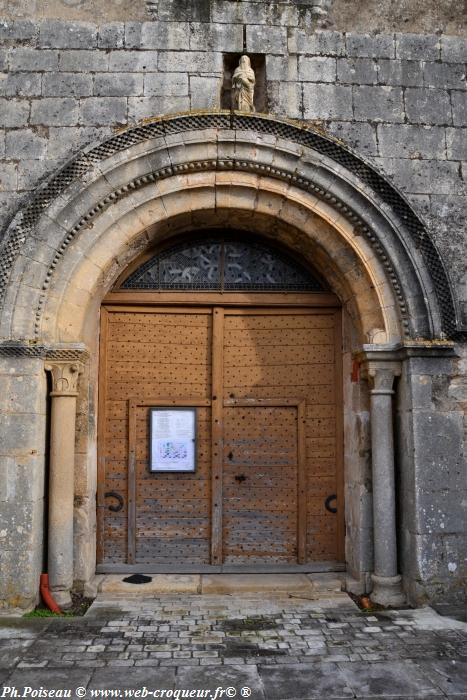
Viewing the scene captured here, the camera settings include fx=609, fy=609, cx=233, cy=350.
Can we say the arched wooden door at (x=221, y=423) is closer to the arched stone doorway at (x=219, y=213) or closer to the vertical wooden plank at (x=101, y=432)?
the vertical wooden plank at (x=101, y=432)

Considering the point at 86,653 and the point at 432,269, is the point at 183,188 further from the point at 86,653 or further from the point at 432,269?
the point at 86,653

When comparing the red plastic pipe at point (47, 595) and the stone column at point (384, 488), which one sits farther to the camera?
the stone column at point (384, 488)

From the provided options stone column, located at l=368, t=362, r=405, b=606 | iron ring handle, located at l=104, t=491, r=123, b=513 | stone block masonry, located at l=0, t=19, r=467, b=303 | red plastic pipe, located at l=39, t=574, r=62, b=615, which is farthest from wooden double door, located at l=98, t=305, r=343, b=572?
stone block masonry, located at l=0, t=19, r=467, b=303

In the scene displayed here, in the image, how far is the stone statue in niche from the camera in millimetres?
5090

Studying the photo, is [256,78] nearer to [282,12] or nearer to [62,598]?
[282,12]

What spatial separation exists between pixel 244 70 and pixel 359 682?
4589mm

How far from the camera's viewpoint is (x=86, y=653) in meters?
3.84

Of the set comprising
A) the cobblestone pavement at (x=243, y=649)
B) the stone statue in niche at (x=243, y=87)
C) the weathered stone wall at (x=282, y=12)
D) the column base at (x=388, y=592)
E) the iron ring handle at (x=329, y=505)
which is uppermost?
the weathered stone wall at (x=282, y=12)

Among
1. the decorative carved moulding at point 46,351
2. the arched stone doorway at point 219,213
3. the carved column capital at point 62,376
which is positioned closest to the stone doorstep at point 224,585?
the arched stone doorway at point 219,213

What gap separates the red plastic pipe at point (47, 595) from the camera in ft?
15.0

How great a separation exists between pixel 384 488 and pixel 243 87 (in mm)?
3514

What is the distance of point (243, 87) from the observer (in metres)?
5.10

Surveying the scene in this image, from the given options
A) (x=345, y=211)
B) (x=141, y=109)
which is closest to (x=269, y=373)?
(x=345, y=211)

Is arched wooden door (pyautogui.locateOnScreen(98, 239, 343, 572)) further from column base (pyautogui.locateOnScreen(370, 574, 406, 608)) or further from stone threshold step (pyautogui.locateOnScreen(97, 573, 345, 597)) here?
column base (pyautogui.locateOnScreen(370, 574, 406, 608))
